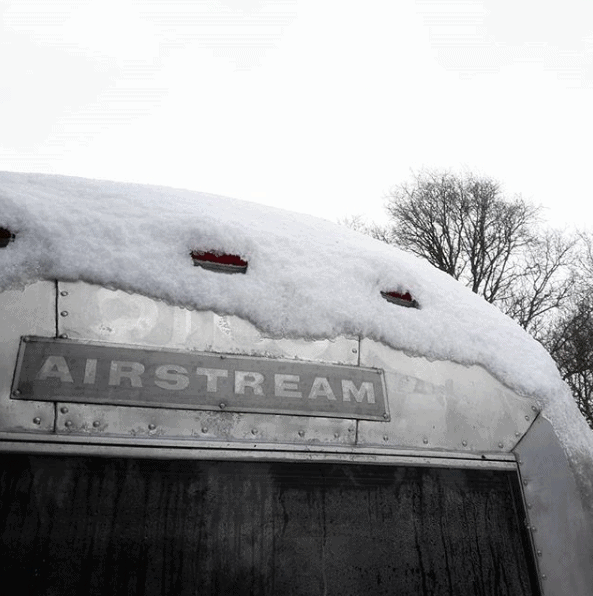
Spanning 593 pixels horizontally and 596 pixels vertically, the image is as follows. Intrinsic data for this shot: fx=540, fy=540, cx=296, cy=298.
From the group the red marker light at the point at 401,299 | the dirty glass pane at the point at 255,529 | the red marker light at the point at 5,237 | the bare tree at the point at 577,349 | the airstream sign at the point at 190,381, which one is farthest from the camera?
the bare tree at the point at 577,349

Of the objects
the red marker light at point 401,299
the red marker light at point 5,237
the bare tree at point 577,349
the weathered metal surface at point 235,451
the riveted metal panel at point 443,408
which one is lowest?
the weathered metal surface at point 235,451

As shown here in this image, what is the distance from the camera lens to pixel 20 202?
1.62 meters

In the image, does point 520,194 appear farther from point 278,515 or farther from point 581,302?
point 278,515

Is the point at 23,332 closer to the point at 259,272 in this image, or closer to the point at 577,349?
the point at 259,272

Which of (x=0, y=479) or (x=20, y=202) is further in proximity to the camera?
(x=20, y=202)

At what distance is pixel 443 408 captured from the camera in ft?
5.81

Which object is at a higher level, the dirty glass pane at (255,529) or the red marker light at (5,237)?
the red marker light at (5,237)

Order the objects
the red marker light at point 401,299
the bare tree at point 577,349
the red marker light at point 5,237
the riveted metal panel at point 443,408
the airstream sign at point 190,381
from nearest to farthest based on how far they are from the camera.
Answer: the airstream sign at point 190,381, the red marker light at point 5,237, the riveted metal panel at point 443,408, the red marker light at point 401,299, the bare tree at point 577,349

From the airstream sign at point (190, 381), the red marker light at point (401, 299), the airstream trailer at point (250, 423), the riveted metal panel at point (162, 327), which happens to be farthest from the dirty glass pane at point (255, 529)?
the red marker light at point (401, 299)

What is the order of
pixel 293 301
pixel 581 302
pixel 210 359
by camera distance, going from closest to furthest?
pixel 210 359 < pixel 293 301 < pixel 581 302

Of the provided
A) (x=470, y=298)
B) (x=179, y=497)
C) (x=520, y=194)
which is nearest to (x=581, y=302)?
(x=520, y=194)

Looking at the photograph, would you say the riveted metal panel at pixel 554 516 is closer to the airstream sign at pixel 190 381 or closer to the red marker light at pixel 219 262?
the airstream sign at pixel 190 381

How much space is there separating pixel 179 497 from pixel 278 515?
0.28 metres

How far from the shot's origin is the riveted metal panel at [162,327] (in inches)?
59.9
